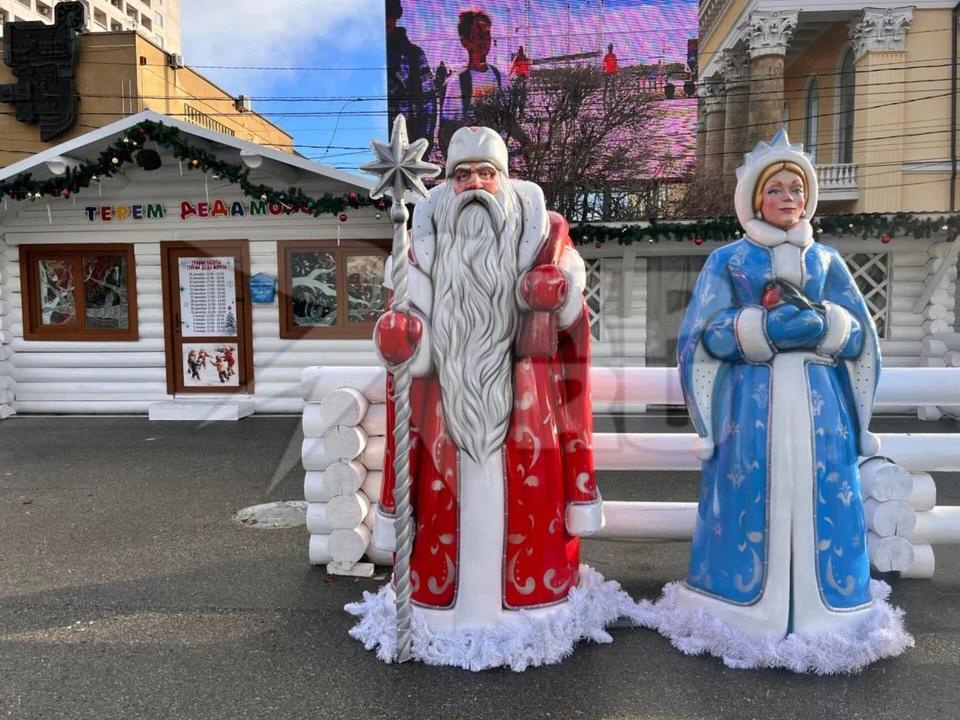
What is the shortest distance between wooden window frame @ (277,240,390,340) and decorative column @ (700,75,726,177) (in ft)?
26.5

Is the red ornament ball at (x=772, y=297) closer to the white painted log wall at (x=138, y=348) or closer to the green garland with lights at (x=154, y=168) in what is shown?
the green garland with lights at (x=154, y=168)

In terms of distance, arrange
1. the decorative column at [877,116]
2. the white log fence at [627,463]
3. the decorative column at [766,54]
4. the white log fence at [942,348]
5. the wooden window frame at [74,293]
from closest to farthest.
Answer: the white log fence at [627,463], the white log fence at [942,348], the wooden window frame at [74,293], the decorative column at [877,116], the decorative column at [766,54]

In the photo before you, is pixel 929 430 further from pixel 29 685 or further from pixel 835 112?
pixel 835 112

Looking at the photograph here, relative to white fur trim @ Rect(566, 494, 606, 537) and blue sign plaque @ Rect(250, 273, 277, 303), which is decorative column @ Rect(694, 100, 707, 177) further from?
white fur trim @ Rect(566, 494, 606, 537)

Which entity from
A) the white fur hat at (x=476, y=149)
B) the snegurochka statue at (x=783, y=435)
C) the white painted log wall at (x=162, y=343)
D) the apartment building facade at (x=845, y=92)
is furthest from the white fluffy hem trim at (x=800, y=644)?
the apartment building facade at (x=845, y=92)

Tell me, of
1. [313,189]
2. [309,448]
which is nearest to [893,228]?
[313,189]

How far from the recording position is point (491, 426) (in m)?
2.48

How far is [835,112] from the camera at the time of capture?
13258 mm

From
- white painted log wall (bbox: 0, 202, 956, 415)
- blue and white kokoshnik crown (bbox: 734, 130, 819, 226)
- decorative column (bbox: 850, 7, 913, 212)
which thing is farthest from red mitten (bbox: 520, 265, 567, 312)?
decorative column (bbox: 850, 7, 913, 212)

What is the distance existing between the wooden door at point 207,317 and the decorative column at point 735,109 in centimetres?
861

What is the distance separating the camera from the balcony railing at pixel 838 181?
1277 cm

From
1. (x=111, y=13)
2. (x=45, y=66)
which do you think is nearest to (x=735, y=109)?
(x=45, y=66)

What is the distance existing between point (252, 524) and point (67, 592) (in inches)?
43.7

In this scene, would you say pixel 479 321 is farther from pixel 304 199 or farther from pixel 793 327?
pixel 304 199
